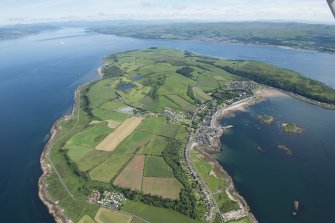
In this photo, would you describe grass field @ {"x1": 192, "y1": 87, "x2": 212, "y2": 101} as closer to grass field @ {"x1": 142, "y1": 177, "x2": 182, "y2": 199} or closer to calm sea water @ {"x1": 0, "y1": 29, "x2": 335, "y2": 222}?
calm sea water @ {"x1": 0, "y1": 29, "x2": 335, "y2": 222}

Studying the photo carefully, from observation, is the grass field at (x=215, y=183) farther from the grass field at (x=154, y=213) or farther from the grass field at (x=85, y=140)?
the grass field at (x=85, y=140)

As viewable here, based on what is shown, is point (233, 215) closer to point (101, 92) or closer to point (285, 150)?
point (285, 150)

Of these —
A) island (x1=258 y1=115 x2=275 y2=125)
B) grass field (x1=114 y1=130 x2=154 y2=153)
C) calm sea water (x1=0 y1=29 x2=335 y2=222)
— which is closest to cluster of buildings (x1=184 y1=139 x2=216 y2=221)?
calm sea water (x1=0 y1=29 x2=335 y2=222)

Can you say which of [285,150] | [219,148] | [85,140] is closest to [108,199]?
[85,140]

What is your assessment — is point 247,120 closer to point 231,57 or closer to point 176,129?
point 176,129

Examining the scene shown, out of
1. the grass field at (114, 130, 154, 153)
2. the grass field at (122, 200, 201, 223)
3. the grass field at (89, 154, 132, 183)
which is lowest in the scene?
the grass field at (114, 130, 154, 153)

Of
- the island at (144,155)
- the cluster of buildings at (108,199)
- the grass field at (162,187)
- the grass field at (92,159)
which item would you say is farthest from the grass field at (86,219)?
the grass field at (92,159)
